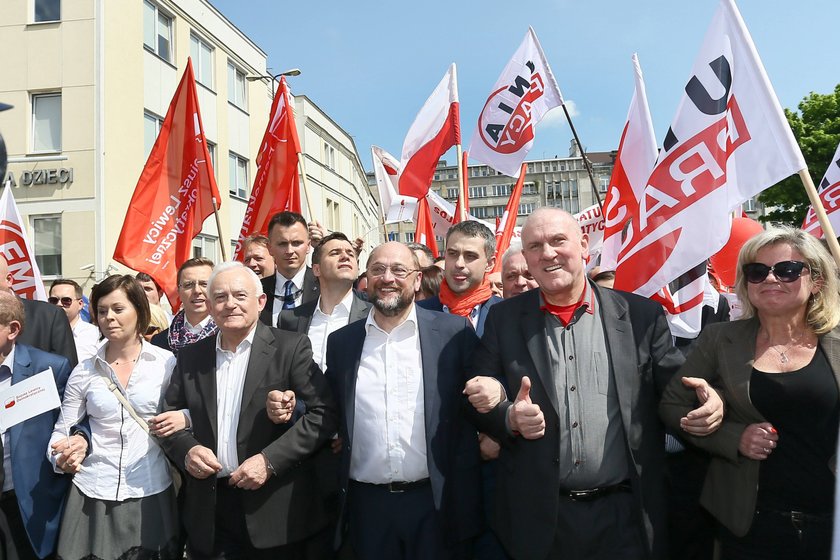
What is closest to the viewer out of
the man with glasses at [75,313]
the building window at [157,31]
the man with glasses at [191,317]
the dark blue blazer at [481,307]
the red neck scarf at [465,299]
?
the dark blue blazer at [481,307]

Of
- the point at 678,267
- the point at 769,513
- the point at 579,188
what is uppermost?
the point at 579,188

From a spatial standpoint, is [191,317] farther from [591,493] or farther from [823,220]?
[823,220]

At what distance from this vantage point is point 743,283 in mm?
3059

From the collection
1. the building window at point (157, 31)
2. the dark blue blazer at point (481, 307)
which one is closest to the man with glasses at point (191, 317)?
the dark blue blazer at point (481, 307)

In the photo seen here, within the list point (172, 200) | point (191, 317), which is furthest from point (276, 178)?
point (191, 317)

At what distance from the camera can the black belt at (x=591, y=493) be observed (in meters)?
2.98

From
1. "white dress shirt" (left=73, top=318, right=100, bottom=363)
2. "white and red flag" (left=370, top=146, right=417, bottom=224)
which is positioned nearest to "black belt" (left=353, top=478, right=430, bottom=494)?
"white dress shirt" (left=73, top=318, right=100, bottom=363)

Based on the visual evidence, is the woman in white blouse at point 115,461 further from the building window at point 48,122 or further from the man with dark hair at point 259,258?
the building window at point 48,122

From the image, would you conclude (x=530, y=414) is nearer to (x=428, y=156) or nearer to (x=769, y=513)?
(x=769, y=513)

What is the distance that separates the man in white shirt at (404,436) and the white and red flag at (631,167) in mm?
2562

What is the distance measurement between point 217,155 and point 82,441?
67.2ft

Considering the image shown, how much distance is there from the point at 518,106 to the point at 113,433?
5964mm

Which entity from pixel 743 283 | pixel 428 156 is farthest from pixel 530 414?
pixel 428 156

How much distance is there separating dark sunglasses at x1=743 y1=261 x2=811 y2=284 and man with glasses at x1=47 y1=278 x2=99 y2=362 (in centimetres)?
501
